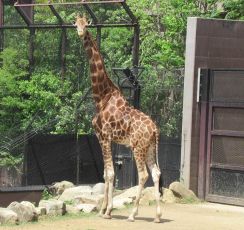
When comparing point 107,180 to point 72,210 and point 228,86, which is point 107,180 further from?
point 228,86

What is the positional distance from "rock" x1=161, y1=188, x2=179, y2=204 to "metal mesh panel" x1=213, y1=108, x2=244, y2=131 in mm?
1481

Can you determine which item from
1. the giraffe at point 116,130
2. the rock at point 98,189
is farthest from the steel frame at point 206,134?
the giraffe at point 116,130

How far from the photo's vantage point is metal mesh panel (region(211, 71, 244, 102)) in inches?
594

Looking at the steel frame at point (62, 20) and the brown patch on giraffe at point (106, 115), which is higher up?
the steel frame at point (62, 20)

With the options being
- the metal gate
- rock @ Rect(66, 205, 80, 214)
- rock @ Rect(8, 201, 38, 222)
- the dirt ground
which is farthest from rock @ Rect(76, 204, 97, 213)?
the metal gate

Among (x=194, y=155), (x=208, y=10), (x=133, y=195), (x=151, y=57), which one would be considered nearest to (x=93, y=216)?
(x=133, y=195)

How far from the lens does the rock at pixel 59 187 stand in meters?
16.1

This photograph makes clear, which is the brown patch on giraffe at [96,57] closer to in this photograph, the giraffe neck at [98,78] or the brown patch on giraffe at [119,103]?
the giraffe neck at [98,78]

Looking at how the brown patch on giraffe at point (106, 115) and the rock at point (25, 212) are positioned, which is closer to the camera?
the rock at point (25, 212)

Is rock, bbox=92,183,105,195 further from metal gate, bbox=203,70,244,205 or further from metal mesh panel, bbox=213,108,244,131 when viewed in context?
metal mesh panel, bbox=213,108,244,131

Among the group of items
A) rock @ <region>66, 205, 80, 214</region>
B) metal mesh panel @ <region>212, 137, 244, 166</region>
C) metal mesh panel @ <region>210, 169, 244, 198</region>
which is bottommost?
rock @ <region>66, 205, 80, 214</region>

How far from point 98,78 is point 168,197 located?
9.81 ft

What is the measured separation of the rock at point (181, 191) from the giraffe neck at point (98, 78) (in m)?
2.82

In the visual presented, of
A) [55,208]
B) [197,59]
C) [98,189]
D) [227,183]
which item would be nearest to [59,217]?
[55,208]
